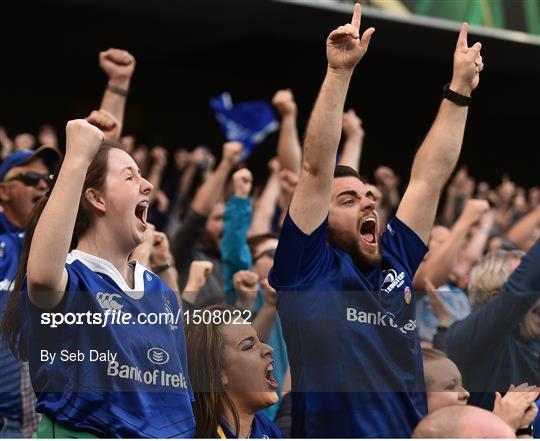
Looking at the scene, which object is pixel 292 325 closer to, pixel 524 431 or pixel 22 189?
pixel 524 431

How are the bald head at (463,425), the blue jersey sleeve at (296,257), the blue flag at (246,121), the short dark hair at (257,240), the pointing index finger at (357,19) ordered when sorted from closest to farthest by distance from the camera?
the bald head at (463,425) → the blue jersey sleeve at (296,257) → the pointing index finger at (357,19) → the short dark hair at (257,240) → the blue flag at (246,121)

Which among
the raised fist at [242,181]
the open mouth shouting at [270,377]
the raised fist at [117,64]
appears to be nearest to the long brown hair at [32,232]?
the open mouth shouting at [270,377]

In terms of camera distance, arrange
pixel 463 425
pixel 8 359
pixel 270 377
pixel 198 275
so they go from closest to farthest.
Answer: pixel 463 425 → pixel 270 377 → pixel 8 359 → pixel 198 275

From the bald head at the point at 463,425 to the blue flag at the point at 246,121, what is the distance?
6809mm

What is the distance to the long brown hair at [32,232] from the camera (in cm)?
313

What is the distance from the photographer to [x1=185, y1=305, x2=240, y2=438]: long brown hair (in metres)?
3.30

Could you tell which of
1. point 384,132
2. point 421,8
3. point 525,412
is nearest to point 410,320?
point 525,412

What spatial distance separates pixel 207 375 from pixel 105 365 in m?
0.41

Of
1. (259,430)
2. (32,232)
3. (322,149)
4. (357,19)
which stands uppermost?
(357,19)

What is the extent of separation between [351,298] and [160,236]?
1.25m

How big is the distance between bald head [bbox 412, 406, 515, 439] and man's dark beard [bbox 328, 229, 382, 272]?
40.6 inches

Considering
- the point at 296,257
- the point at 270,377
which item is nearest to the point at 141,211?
the point at 296,257

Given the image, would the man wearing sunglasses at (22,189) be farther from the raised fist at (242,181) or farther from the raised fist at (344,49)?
the raised fist at (344,49)

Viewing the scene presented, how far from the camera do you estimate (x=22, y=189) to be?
4855 millimetres
